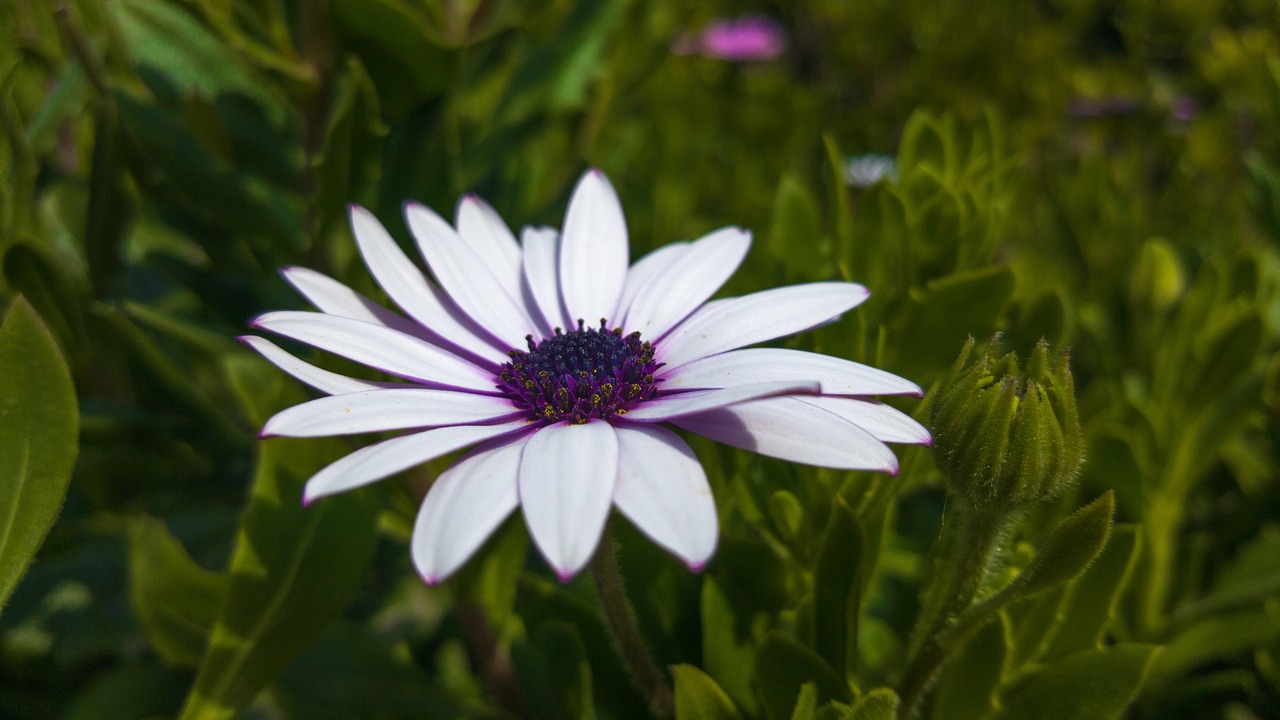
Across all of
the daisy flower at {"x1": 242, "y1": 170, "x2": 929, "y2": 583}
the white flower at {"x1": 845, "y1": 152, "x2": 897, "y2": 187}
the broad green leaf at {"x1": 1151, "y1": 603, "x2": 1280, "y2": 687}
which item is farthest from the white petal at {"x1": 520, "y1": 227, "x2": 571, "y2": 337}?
the white flower at {"x1": 845, "y1": 152, "x2": 897, "y2": 187}

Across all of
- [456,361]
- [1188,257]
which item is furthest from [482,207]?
[1188,257]

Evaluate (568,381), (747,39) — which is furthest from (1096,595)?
(747,39)

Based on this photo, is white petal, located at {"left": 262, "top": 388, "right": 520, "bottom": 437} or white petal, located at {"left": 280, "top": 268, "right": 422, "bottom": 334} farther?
white petal, located at {"left": 280, "top": 268, "right": 422, "bottom": 334}

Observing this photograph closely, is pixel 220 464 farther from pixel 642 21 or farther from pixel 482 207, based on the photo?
pixel 642 21

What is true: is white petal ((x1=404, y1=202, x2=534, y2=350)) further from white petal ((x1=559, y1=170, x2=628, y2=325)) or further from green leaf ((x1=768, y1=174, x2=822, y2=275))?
green leaf ((x1=768, y1=174, x2=822, y2=275))

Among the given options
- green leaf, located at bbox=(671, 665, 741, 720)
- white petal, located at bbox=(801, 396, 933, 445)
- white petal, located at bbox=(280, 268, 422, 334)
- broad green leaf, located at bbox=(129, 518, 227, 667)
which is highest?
white petal, located at bbox=(801, 396, 933, 445)

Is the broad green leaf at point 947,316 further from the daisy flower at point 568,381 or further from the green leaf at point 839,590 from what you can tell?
the green leaf at point 839,590

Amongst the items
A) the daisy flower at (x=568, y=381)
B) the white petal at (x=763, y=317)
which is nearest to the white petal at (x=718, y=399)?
the daisy flower at (x=568, y=381)

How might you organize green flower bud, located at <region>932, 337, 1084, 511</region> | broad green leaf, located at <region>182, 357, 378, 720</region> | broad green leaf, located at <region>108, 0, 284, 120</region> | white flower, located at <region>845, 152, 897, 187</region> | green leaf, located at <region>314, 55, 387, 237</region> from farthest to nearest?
white flower, located at <region>845, 152, 897, 187</region>
broad green leaf, located at <region>108, 0, 284, 120</region>
green leaf, located at <region>314, 55, 387, 237</region>
broad green leaf, located at <region>182, 357, 378, 720</region>
green flower bud, located at <region>932, 337, 1084, 511</region>
